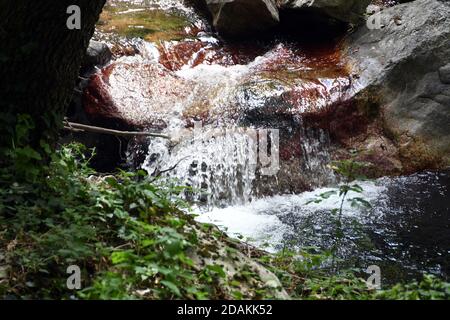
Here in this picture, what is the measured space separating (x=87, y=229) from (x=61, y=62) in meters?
1.12

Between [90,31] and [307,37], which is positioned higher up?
[307,37]

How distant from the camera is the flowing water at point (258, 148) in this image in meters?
5.84

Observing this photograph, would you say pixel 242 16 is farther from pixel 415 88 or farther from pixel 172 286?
pixel 172 286

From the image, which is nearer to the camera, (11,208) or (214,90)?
(11,208)

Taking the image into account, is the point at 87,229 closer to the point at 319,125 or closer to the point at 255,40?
the point at 319,125

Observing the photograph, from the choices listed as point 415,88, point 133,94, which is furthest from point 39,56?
point 415,88

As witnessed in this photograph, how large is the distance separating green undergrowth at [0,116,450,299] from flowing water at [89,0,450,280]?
6.70ft

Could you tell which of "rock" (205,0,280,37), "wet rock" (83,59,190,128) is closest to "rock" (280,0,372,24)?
"rock" (205,0,280,37)

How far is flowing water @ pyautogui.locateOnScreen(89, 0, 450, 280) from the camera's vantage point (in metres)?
5.84

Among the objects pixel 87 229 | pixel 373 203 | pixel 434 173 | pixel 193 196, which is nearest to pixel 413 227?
pixel 373 203

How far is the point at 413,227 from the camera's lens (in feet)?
19.5

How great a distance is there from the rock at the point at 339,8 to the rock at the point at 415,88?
96 centimetres

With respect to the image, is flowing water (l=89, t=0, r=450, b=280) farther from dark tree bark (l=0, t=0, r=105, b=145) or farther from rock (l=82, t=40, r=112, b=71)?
dark tree bark (l=0, t=0, r=105, b=145)
